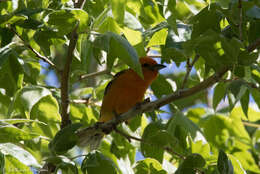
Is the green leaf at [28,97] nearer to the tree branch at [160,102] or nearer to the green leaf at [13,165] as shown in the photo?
the green leaf at [13,165]

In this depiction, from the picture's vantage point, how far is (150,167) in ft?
10.2

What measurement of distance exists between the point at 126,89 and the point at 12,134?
2.49m

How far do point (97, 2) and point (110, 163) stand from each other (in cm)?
124

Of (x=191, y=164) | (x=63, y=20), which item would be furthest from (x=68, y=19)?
(x=191, y=164)

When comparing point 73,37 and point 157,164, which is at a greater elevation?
point 73,37

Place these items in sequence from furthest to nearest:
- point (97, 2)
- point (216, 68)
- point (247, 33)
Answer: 1. point (97, 2)
2. point (247, 33)
3. point (216, 68)

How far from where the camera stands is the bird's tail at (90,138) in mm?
3584

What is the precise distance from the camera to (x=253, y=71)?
308cm

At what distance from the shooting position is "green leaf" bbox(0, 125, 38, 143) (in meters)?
2.48

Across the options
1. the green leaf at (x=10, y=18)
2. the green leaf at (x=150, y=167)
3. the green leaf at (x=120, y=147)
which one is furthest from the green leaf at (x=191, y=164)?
the green leaf at (x=10, y=18)

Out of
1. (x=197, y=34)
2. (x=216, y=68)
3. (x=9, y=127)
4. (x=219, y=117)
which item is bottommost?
(x=219, y=117)

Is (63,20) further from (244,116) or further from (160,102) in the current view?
(244,116)

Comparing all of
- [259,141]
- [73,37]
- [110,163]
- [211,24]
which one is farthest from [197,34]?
[259,141]

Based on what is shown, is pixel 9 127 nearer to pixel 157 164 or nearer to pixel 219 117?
pixel 157 164
